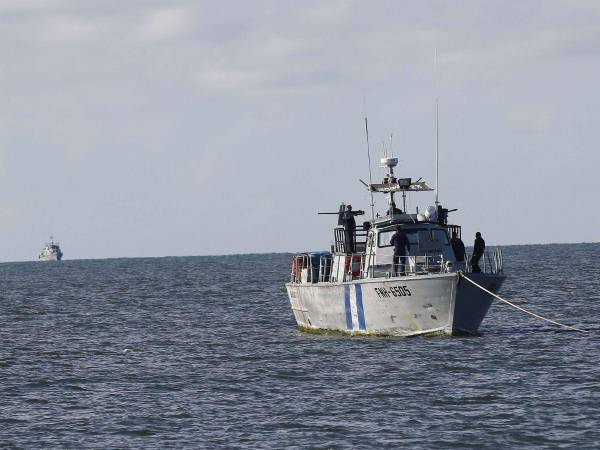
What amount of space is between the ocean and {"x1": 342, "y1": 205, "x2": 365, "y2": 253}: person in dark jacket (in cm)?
324

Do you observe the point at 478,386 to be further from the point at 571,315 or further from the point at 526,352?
the point at 571,315

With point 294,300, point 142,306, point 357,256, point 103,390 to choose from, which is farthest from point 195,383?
point 142,306

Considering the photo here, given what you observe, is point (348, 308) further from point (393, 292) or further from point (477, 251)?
point (477, 251)

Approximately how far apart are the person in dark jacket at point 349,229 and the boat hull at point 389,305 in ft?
5.80

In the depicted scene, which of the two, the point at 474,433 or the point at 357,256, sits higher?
the point at 357,256

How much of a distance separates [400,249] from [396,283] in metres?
1.87

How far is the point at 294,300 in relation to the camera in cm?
4512

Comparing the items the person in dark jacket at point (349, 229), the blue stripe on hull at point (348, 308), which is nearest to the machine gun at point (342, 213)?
the person in dark jacket at point (349, 229)

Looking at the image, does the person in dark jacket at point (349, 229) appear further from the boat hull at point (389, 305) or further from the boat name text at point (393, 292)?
the boat name text at point (393, 292)

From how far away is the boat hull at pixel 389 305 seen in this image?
120ft

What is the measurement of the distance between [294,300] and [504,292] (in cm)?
2856

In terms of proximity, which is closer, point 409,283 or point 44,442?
point 44,442

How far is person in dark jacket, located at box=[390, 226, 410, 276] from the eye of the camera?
38.2 m

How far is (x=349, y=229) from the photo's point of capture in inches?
1642
